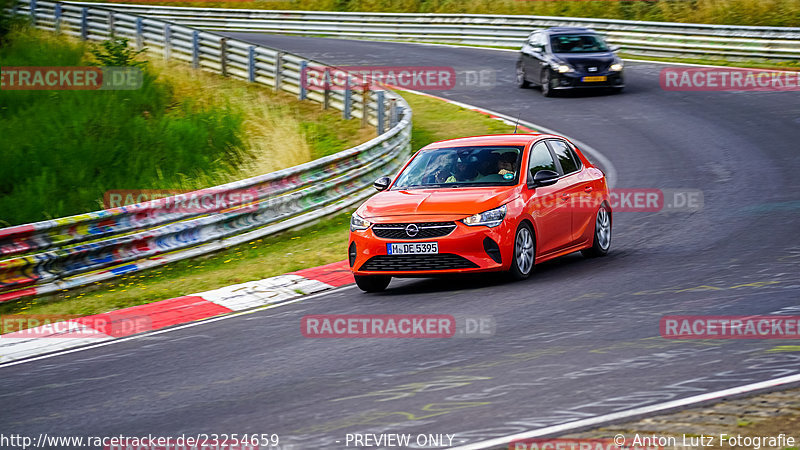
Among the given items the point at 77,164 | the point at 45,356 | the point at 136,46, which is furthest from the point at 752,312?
the point at 136,46

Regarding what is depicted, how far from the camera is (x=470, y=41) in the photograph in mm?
38031

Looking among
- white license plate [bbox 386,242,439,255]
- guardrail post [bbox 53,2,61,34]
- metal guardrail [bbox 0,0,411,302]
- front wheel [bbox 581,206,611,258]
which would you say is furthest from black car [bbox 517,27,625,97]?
guardrail post [bbox 53,2,61,34]

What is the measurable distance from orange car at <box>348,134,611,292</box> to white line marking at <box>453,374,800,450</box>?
13.5ft

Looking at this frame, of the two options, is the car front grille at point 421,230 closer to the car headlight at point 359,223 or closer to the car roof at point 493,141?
the car headlight at point 359,223

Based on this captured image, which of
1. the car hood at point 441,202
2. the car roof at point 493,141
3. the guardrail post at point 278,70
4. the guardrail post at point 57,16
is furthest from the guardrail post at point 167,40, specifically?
the car hood at point 441,202

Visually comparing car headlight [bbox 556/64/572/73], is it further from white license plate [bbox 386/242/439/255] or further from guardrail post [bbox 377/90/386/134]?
white license plate [bbox 386/242/439/255]

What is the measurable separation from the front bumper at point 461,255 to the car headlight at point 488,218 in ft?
0.14

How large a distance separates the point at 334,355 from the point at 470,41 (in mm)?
30743

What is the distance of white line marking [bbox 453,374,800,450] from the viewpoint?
590cm

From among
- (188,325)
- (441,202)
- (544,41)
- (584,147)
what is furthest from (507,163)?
(544,41)

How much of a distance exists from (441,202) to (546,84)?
54.3ft

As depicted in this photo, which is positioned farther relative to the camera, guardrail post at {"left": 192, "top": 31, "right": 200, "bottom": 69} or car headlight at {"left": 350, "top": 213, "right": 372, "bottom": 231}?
guardrail post at {"left": 192, "top": 31, "right": 200, "bottom": 69}

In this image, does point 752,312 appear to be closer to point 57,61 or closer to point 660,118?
point 660,118

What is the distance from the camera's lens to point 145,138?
2156cm
